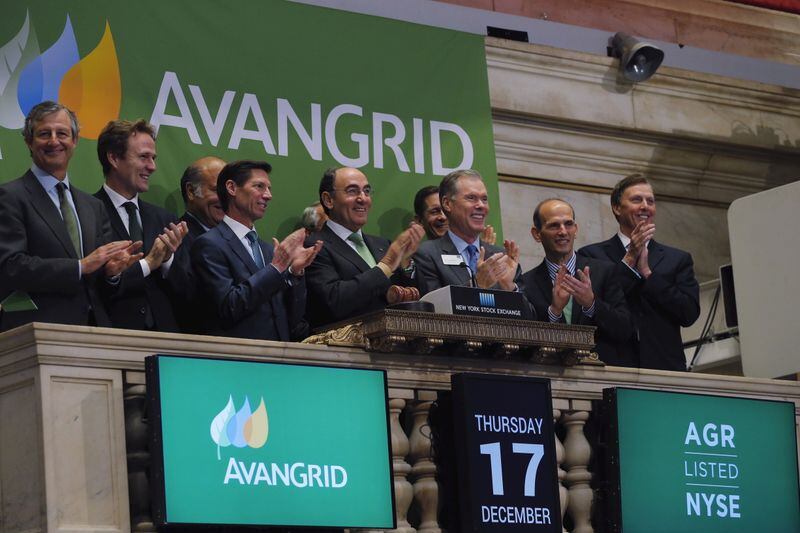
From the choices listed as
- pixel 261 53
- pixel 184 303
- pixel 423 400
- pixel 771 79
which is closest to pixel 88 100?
pixel 261 53

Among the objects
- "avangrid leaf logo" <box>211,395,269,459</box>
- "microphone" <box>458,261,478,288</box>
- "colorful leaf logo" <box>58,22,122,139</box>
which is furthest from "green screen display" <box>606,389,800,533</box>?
"colorful leaf logo" <box>58,22,122,139</box>

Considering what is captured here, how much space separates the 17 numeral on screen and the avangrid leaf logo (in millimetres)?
975

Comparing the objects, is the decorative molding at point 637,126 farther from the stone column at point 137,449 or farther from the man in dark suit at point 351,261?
the stone column at point 137,449

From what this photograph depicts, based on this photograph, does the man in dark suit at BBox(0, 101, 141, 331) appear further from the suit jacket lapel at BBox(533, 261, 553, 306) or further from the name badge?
the suit jacket lapel at BBox(533, 261, 553, 306)

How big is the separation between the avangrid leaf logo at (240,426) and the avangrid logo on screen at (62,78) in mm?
2593

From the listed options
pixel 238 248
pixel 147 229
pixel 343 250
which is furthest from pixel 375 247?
pixel 147 229

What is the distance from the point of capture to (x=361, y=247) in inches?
310

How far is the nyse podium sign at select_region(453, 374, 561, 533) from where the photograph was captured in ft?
22.1

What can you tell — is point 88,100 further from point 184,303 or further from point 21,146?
point 184,303

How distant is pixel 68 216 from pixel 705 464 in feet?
9.77

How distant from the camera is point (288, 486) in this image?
6305mm

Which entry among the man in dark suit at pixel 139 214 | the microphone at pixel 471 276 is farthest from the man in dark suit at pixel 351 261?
the man in dark suit at pixel 139 214

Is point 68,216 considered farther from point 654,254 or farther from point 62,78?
point 654,254

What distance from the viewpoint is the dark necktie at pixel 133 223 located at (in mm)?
7387
